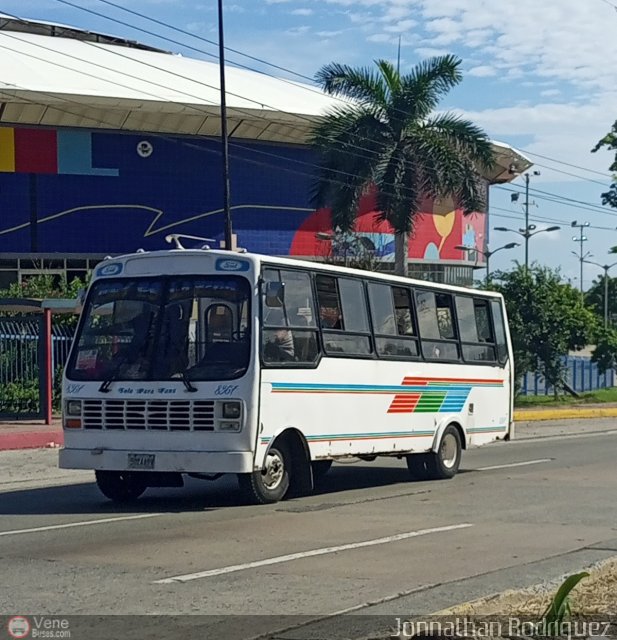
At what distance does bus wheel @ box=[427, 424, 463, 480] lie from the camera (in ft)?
55.5

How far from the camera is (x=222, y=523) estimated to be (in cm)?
1207

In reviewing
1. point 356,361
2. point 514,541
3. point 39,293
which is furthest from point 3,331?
point 514,541

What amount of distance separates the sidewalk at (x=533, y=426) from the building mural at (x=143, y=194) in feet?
41.6

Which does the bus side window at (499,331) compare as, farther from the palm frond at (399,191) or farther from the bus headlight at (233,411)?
the palm frond at (399,191)

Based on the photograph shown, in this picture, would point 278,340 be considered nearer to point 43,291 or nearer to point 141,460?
point 141,460

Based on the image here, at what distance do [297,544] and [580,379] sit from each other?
162 feet

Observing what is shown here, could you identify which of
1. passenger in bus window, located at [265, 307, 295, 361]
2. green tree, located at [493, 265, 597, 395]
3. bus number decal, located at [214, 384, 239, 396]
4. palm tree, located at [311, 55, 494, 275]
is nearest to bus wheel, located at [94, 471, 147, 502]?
bus number decal, located at [214, 384, 239, 396]

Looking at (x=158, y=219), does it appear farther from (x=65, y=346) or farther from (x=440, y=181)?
(x=65, y=346)

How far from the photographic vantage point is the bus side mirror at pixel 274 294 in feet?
43.6

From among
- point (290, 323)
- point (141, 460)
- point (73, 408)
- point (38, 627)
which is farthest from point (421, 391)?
point (38, 627)

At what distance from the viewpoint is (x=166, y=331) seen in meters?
13.3

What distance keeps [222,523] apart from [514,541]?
3.00 meters

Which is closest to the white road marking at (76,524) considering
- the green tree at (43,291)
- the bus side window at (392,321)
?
the bus side window at (392,321)

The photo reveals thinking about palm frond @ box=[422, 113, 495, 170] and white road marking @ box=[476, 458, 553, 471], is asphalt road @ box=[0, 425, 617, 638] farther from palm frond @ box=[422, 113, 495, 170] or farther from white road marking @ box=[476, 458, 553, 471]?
palm frond @ box=[422, 113, 495, 170]
